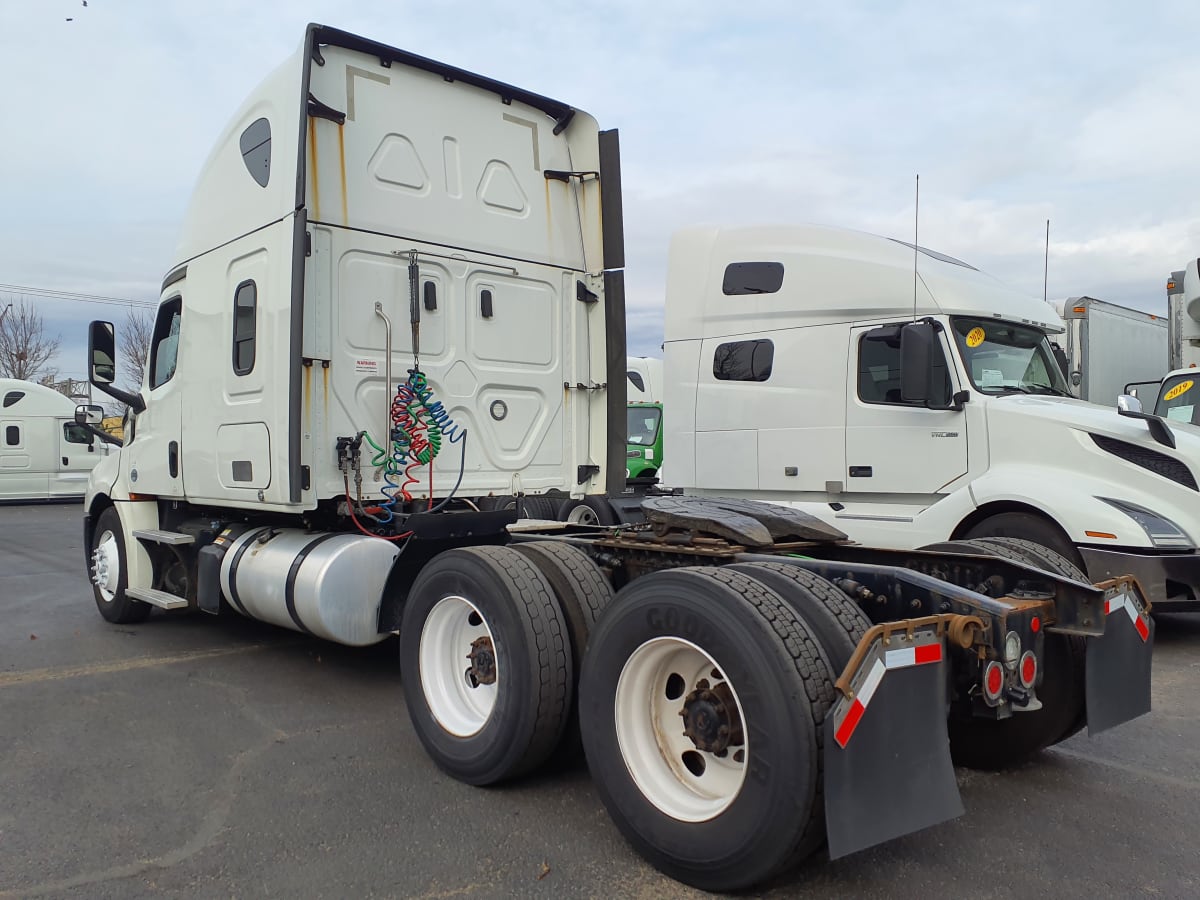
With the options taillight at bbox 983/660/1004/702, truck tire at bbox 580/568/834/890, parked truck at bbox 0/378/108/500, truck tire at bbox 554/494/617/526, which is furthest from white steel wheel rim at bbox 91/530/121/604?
parked truck at bbox 0/378/108/500

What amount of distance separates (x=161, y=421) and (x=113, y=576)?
4.88ft

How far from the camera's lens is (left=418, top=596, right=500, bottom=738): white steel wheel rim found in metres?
4.26

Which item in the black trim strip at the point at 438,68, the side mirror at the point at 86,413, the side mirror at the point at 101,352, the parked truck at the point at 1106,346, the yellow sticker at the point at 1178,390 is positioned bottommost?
the side mirror at the point at 86,413

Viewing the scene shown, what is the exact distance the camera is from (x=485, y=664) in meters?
4.14

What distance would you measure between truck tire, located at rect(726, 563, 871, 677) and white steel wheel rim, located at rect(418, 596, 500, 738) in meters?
1.46

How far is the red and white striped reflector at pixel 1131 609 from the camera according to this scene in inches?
133

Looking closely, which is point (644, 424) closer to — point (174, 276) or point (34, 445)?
point (174, 276)

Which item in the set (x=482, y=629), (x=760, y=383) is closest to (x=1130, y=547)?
(x=760, y=383)

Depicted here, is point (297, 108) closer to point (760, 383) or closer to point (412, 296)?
point (412, 296)

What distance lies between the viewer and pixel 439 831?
3.58m

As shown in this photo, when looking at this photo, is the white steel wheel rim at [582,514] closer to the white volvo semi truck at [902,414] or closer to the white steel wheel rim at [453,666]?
the white volvo semi truck at [902,414]

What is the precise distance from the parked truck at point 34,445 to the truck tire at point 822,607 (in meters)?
22.0

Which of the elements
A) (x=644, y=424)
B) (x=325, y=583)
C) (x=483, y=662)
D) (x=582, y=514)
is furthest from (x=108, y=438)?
(x=644, y=424)

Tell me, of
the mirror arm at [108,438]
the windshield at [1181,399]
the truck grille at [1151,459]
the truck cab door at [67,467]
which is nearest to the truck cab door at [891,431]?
the truck grille at [1151,459]
